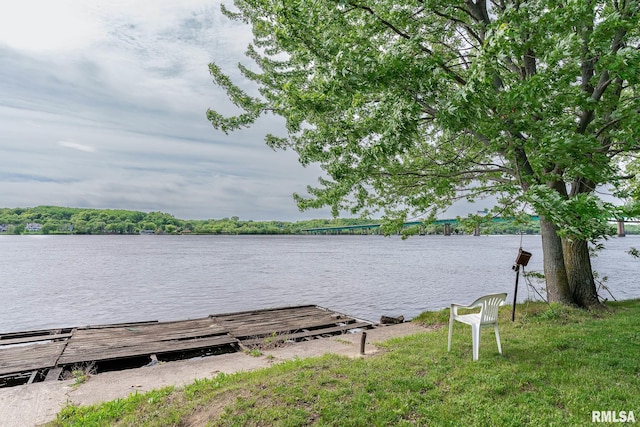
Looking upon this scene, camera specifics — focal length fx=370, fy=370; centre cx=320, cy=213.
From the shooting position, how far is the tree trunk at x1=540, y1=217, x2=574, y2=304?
29.5 feet

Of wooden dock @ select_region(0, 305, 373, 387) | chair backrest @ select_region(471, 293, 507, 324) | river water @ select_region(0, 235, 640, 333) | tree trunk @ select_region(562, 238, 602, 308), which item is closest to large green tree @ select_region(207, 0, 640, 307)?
chair backrest @ select_region(471, 293, 507, 324)

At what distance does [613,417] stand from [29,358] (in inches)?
383

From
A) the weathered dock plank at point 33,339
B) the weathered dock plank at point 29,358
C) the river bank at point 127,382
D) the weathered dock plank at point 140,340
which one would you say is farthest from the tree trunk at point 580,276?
the weathered dock plank at point 33,339

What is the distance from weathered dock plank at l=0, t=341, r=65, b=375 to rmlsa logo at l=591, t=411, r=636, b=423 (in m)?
8.65

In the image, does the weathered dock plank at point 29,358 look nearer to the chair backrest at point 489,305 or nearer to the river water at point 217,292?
the river water at point 217,292

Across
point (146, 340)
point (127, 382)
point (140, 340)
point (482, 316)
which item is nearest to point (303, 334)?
point (146, 340)

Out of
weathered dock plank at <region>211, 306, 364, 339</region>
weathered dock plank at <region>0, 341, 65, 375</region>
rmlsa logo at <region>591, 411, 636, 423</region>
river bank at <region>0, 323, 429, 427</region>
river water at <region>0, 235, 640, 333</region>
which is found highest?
rmlsa logo at <region>591, 411, 636, 423</region>

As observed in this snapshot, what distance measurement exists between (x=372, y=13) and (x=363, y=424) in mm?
5899

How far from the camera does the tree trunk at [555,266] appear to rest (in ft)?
29.5

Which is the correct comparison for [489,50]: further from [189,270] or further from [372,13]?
[189,270]

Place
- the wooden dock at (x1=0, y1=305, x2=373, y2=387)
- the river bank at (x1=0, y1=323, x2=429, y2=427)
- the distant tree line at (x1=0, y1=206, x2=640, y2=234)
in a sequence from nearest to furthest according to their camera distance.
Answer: the river bank at (x1=0, y1=323, x2=429, y2=427) < the wooden dock at (x1=0, y1=305, x2=373, y2=387) < the distant tree line at (x1=0, y1=206, x2=640, y2=234)

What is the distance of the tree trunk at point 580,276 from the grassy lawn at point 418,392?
114 inches

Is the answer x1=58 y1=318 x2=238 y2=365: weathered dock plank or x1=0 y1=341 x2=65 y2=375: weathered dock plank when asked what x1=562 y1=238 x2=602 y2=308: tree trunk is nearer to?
x1=58 y1=318 x2=238 y2=365: weathered dock plank

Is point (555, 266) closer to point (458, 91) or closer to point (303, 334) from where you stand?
point (303, 334)
